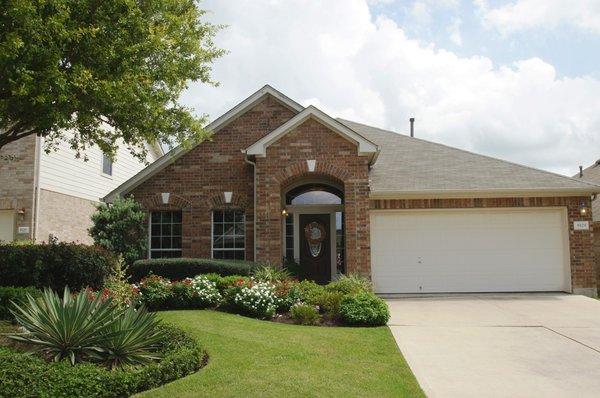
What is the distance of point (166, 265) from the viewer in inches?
550

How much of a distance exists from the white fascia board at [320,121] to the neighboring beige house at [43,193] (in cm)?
657

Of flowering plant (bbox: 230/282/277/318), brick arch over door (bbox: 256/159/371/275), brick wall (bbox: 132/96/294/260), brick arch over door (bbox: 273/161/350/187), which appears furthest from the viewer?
brick wall (bbox: 132/96/294/260)

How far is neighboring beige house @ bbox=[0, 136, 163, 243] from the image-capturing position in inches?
699

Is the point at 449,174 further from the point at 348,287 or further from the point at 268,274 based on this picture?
the point at 268,274

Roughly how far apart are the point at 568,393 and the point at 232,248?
11.4 metres

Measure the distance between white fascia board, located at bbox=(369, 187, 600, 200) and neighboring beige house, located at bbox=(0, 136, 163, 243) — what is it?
9.76 metres

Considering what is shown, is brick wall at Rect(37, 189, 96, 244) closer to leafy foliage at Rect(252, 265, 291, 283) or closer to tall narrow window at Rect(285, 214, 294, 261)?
tall narrow window at Rect(285, 214, 294, 261)

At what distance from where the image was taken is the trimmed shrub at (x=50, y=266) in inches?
444

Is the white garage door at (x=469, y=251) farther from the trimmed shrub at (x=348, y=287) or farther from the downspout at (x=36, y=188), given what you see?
the downspout at (x=36, y=188)

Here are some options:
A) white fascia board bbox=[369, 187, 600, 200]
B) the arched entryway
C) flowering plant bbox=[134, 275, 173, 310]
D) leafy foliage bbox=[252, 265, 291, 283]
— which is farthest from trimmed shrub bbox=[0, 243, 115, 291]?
white fascia board bbox=[369, 187, 600, 200]

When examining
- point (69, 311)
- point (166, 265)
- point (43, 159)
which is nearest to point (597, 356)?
point (69, 311)

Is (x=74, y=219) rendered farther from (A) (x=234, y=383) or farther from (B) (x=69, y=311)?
(A) (x=234, y=383)

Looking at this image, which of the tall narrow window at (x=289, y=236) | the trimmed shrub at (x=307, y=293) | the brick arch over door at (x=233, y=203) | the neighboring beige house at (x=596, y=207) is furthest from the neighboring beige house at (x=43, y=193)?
the neighboring beige house at (x=596, y=207)

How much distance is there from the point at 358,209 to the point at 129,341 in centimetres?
844
